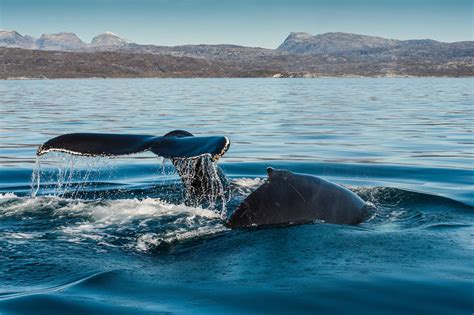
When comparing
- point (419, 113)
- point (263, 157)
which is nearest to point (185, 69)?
point (419, 113)

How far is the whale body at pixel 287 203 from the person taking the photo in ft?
20.7

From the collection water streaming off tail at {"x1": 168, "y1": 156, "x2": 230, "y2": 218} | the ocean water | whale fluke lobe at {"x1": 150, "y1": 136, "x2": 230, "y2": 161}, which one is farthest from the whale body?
water streaming off tail at {"x1": 168, "y1": 156, "x2": 230, "y2": 218}

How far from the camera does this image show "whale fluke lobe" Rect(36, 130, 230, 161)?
20.2 feet

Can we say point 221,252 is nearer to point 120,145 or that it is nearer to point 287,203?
point 287,203

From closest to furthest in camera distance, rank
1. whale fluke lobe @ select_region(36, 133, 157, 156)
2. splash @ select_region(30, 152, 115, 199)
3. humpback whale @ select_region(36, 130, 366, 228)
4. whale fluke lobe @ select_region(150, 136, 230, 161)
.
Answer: whale fluke lobe @ select_region(150, 136, 230, 161), humpback whale @ select_region(36, 130, 366, 228), whale fluke lobe @ select_region(36, 133, 157, 156), splash @ select_region(30, 152, 115, 199)

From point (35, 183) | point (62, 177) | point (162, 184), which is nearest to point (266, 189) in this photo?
point (162, 184)

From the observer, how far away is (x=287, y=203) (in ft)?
21.1

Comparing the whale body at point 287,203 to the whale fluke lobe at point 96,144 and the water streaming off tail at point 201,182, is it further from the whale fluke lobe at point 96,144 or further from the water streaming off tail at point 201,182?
the water streaming off tail at point 201,182

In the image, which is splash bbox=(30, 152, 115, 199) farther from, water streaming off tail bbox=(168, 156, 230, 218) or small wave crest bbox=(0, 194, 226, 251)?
water streaming off tail bbox=(168, 156, 230, 218)

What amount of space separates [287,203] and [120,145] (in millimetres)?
1714

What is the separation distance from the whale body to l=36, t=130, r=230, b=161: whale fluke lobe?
0.77m

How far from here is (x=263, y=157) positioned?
1464 cm

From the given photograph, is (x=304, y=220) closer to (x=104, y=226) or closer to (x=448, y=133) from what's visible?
(x=104, y=226)

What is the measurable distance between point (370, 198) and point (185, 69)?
178917mm
